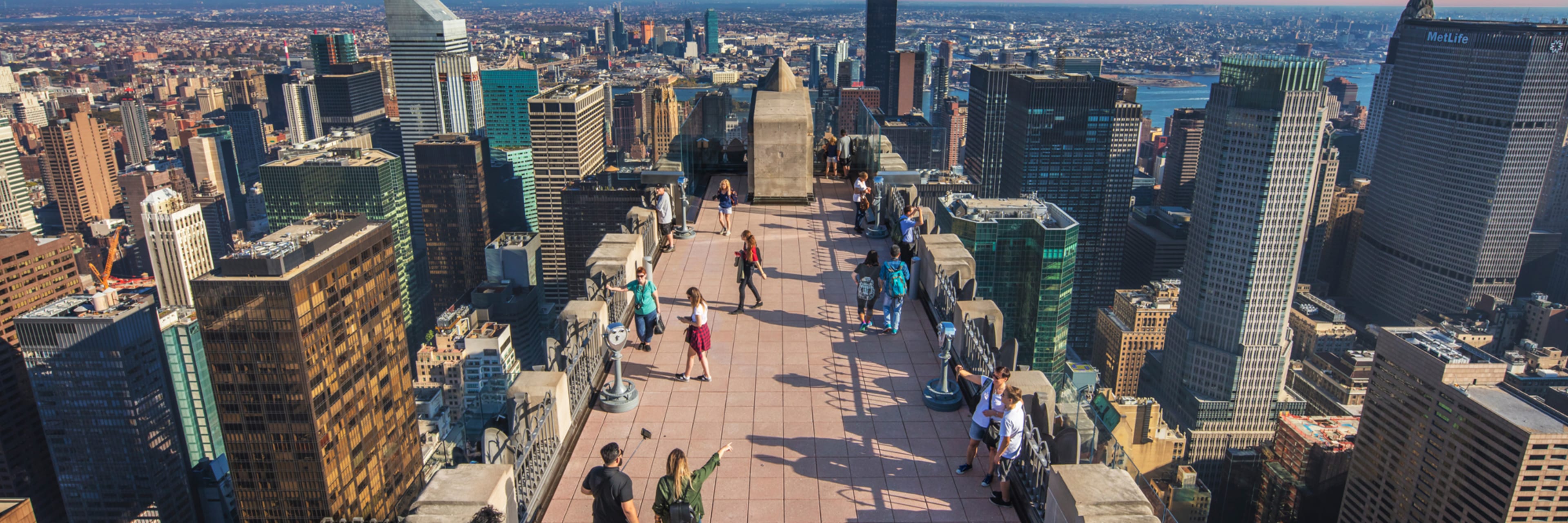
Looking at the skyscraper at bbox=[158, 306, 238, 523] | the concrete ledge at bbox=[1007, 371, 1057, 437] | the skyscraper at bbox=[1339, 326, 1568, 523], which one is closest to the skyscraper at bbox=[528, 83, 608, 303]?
the skyscraper at bbox=[158, 306, 238, 523]

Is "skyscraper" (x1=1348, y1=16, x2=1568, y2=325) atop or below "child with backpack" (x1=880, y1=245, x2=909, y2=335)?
below

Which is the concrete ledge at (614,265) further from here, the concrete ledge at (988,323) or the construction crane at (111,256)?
the construction crane at (111,256)

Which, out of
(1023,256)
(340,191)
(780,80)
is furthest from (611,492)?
(340,191)

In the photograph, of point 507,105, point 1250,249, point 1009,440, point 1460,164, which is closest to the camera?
point 1009,440

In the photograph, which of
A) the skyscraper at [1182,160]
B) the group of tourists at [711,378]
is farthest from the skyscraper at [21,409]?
the skyscraper at [1182,160]

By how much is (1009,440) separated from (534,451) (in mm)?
5135

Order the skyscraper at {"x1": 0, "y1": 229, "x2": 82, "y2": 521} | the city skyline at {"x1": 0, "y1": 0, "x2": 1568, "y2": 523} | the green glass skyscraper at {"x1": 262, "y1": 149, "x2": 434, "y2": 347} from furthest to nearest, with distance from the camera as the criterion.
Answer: the green glass skyscraper at {"x1": 262, "y1": 149, "x2": 434, "y2": 347} → the skyscraper at {"x1": 0, "y1": 229, "x2": 82, "y2": 521} → the city skyline at {"x1": 0, "y1": 0, "x2": 1568, "y2": 523}

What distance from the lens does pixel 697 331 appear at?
12102 millimetres

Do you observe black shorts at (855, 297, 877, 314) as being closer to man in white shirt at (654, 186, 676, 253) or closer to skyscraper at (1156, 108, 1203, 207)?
man in white shirt at (654, 186, 676, 253)

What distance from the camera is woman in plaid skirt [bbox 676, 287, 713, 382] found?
1200cm

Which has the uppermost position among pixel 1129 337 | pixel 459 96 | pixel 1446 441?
pixel 459 96

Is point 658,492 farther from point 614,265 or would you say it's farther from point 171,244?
point 171,244

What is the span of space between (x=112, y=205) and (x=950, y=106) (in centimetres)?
15349

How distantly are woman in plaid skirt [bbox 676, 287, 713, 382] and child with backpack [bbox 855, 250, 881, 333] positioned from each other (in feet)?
9.32
